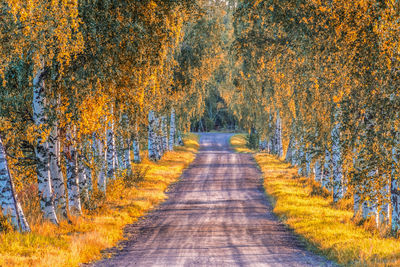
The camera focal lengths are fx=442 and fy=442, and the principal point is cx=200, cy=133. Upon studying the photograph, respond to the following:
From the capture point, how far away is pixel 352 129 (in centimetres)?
1065

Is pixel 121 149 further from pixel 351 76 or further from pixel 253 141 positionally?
pixel 253 141

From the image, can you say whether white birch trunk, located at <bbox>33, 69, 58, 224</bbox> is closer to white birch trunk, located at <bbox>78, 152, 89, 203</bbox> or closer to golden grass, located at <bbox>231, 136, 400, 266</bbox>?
white birch trunk, located at <bbox>78, 152, 89, 203</bbox>

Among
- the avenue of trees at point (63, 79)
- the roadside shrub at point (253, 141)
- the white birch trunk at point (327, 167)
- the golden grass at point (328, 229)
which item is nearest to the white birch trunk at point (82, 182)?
the avenue of trees at point (63, 79)

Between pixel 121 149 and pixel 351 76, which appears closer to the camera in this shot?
pixel 351 76

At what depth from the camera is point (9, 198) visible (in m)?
10.3

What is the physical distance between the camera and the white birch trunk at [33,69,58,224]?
11516 millimetres

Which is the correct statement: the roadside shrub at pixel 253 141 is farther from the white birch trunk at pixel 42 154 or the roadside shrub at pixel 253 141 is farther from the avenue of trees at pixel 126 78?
the white birch trunk at pixel 42 154

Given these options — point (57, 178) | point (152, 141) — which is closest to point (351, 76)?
point (57, 178)

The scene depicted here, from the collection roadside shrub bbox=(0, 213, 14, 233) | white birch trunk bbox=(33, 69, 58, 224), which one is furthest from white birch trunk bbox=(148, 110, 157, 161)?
roadside shrub bbox=(0, 213, 14, 233)

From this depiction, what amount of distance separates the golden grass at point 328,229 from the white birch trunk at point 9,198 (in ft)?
24.2

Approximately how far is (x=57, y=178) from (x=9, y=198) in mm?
2565

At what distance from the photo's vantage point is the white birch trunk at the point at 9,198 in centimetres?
1020

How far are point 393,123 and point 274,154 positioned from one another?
36406mm

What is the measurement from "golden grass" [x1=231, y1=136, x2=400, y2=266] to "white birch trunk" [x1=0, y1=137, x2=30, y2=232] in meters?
7.37
